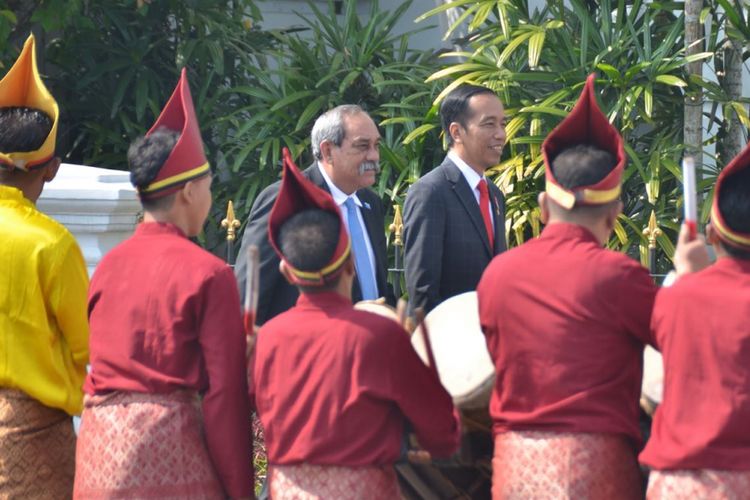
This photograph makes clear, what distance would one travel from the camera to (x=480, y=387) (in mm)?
4164

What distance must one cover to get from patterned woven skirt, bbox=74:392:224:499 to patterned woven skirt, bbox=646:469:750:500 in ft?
4.22

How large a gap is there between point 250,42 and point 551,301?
6.26m

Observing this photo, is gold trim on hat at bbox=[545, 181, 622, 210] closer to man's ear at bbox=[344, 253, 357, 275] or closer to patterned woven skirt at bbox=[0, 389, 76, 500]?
man's ear at bbox=[344, 253, 357, 275]

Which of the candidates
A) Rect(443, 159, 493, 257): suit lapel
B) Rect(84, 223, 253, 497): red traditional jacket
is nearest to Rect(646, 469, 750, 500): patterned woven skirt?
Rect(84, 223, 253, 497): red traditional jacket

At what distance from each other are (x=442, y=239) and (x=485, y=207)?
0.31m

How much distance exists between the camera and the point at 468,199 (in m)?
5.70

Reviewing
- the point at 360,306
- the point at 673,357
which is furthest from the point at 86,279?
the point at 673,357

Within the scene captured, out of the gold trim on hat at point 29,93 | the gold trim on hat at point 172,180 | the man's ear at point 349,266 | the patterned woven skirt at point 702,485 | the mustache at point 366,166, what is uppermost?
the gold trim on hat at point 29,93

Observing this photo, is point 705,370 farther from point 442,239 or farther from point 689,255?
point 442,239

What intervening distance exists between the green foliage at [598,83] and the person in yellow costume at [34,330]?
3.70m

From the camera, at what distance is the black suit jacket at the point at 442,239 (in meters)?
5.48

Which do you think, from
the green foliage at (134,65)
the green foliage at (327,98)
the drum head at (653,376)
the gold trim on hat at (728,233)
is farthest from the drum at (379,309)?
the green foliage at (134,65)

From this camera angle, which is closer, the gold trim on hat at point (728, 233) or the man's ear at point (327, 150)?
the gold trim on hat at point (728, 233)

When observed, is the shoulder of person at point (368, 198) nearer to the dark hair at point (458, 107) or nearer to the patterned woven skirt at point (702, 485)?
the dark hair at point (458, 107)
